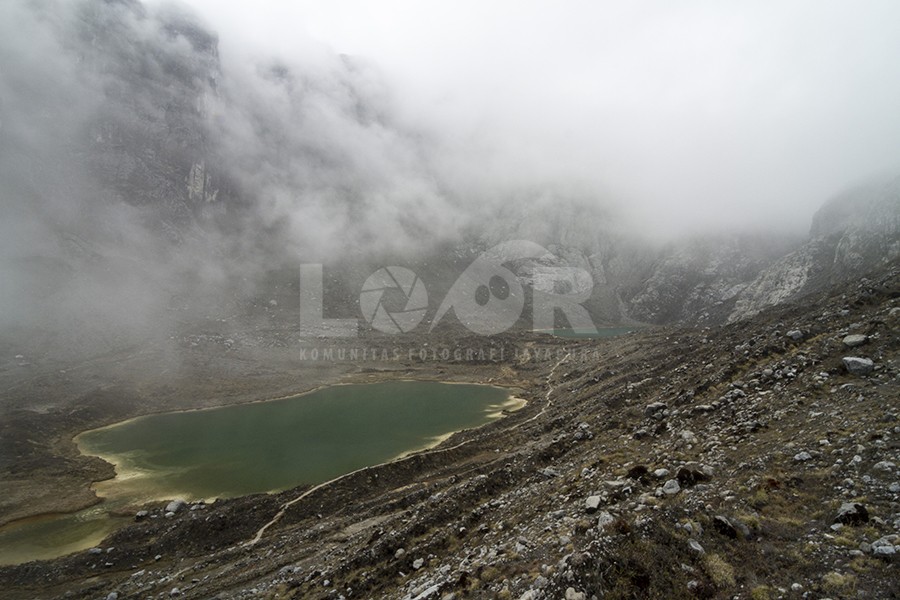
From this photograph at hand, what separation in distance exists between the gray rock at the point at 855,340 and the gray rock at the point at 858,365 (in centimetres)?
139

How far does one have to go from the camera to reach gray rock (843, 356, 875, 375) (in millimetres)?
14501

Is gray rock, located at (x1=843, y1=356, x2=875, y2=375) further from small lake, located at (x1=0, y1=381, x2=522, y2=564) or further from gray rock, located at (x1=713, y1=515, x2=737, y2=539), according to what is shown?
small lake, located at (x1=0, y1=381, x2=522, y2=564)

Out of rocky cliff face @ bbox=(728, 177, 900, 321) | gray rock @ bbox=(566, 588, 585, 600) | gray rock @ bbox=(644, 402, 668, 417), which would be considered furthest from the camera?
rocky cliff face @ bbox=(728, 177, 900, 321)

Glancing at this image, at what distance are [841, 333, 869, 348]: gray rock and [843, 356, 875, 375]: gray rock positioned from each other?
139 centimetres

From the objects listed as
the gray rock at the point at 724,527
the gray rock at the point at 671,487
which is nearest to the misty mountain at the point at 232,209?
the gray rock at the point at 671,487

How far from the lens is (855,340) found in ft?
52.9

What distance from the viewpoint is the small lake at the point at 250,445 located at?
27.5 meters

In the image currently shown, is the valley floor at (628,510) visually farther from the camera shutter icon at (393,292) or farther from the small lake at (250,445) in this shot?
the camera shutter icon at (393,292)

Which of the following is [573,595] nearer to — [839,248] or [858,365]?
[858,365]

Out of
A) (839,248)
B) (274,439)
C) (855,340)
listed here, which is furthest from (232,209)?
(839,248)

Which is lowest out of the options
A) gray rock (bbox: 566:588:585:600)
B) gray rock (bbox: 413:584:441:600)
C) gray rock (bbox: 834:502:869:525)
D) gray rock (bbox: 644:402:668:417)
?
gray rock (bbox: 413:584:441:600)

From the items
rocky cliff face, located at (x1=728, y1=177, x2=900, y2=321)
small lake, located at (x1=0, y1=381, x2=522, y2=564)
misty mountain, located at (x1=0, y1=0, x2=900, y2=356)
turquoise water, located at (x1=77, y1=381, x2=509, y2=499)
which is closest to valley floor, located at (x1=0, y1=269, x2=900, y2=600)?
small lake, located at (x1=0, y1=381, x2=522, y2=564)

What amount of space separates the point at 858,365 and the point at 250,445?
43.2m

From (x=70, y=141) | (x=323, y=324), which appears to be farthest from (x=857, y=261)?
(x=70, y=141)
